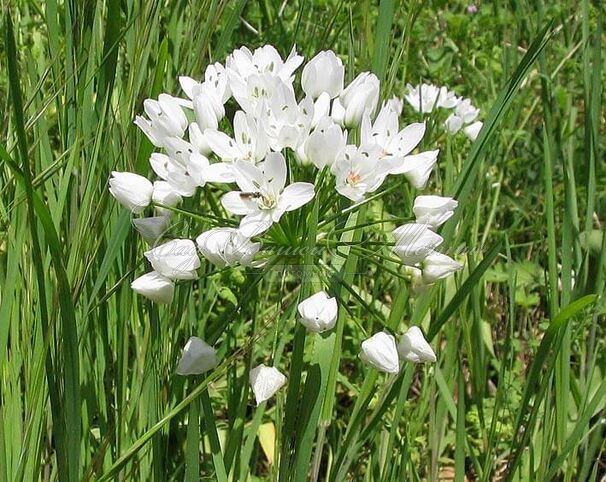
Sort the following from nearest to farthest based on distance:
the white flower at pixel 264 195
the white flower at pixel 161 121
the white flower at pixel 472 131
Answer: the white flower at pixel 264 195
the white flower at pixel 161 121
the white flower at pixel 472 131

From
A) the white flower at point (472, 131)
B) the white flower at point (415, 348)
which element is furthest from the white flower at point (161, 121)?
the white flower at point (472, 131)

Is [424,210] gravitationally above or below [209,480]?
above

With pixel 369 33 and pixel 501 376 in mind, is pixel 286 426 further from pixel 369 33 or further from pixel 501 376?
pixel 369 33

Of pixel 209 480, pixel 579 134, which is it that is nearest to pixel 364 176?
pixel 209 480

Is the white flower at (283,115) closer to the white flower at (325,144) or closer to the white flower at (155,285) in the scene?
the white flower at (325,144)

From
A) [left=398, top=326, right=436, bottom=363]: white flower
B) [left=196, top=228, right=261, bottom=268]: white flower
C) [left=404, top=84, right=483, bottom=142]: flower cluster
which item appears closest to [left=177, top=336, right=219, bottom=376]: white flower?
[left=196, top=228, right=261, bottom=268]: white flower

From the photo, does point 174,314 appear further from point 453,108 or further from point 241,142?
point 453,108
